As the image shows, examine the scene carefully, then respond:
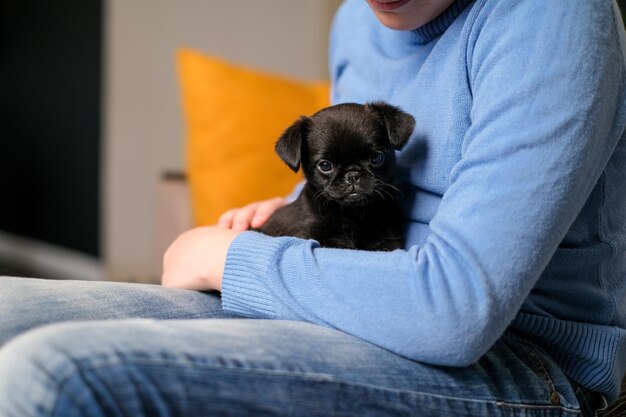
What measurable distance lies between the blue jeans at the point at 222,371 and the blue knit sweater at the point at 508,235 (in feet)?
0.18

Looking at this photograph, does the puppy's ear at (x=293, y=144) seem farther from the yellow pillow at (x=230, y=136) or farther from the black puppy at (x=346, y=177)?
the yellow pillow at (x=230, y=136)

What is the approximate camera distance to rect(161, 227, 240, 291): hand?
1.24 m

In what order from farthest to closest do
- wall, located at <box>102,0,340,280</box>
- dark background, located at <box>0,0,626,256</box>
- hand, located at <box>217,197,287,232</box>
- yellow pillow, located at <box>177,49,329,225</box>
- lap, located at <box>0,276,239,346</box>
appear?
dark background, located at <box>0,0,626,256</box>, wall, located at <box>102,0,340,280</box>, yellow pillow, located at <box>177,49,329,225</box>, hand, located at <box>217,197,287,232</box>, lap, located at <box>0,276,239,346</box>

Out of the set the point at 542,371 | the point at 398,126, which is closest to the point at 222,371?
the point at 542,371

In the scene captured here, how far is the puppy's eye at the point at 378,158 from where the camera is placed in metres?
1.48

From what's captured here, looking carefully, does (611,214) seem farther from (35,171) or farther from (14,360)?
(35,171)

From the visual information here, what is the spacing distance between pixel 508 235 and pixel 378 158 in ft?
1.81

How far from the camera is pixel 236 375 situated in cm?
85

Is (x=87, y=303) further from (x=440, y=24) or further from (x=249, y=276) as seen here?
(x=440, y=24)

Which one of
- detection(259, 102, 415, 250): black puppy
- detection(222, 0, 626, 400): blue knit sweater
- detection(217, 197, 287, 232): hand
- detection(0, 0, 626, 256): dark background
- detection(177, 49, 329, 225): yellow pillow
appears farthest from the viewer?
detection(0, 0, 626, 256): dark background

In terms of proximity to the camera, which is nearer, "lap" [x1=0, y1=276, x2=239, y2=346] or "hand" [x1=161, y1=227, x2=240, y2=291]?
"lap" [x1=0, y1=276, x2=239, y2=346]

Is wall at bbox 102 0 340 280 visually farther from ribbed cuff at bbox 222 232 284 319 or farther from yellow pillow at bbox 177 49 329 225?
ribbed cuff at bbox 222 232 284 319

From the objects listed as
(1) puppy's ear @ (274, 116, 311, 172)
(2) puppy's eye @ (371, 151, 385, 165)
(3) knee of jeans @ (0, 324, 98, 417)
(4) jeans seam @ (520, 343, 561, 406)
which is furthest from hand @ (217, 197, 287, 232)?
(3) knee of jeans @ (0, 324, 98, 417)

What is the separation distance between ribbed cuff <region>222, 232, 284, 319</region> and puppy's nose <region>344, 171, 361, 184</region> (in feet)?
1.13
